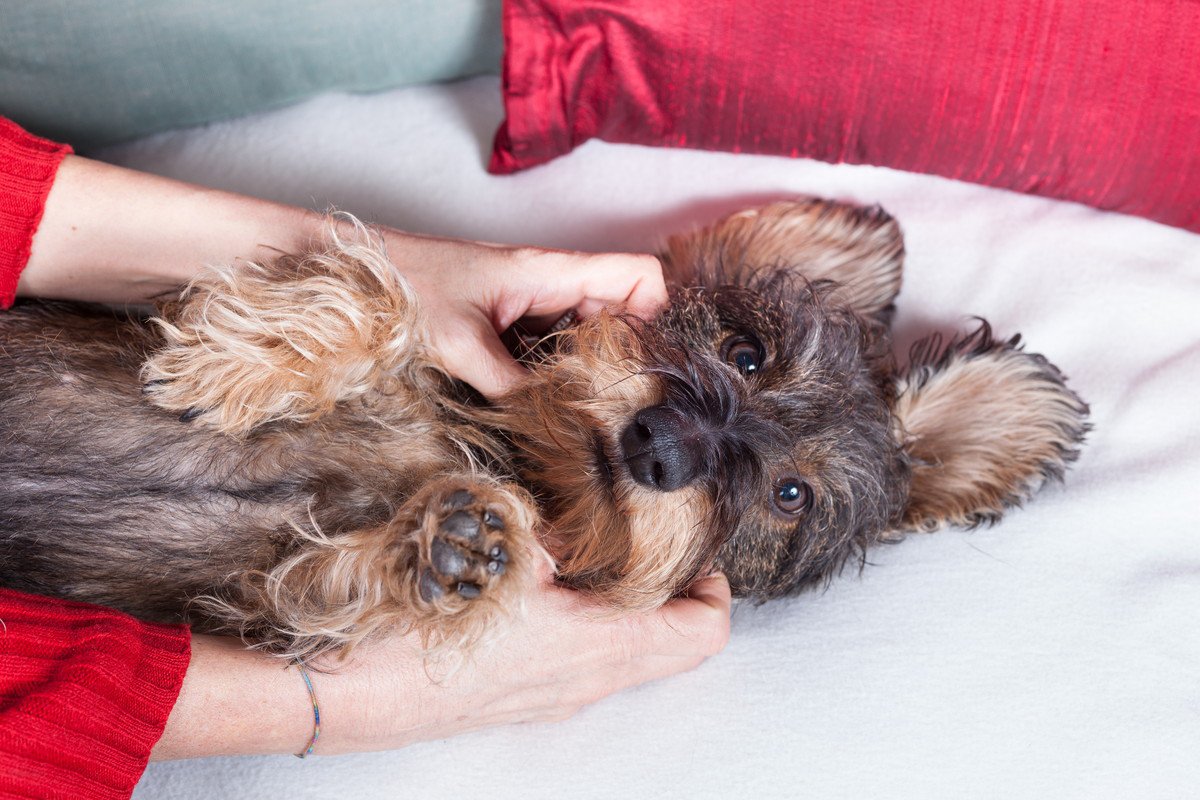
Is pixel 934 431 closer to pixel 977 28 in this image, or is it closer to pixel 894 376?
pixel 894 376

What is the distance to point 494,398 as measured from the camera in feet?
7.66

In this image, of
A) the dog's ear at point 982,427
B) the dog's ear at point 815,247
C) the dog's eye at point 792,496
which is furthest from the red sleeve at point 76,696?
the dog's ear at point 982,427

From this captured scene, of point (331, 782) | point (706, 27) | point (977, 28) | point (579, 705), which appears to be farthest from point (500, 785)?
point (977, 28)

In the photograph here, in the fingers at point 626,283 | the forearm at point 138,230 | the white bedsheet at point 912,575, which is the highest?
the forearm at point 138,230

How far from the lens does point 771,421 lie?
2.28 m

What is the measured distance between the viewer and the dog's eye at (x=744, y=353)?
2.39 meters

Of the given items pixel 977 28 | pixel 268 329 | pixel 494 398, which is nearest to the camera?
pixel 268 329

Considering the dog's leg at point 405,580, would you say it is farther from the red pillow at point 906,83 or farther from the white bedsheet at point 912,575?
the red pillow at point 906,83

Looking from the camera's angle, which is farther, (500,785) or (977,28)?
(977,28)

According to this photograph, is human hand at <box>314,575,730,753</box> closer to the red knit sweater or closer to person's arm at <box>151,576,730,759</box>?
person's arm at <box>151,576,730,759</box>

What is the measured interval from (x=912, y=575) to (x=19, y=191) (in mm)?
2562

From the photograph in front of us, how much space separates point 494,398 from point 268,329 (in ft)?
1.85

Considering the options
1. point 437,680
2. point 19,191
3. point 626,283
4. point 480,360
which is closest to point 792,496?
point 626,283

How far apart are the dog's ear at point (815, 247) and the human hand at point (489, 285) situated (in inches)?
20.4
